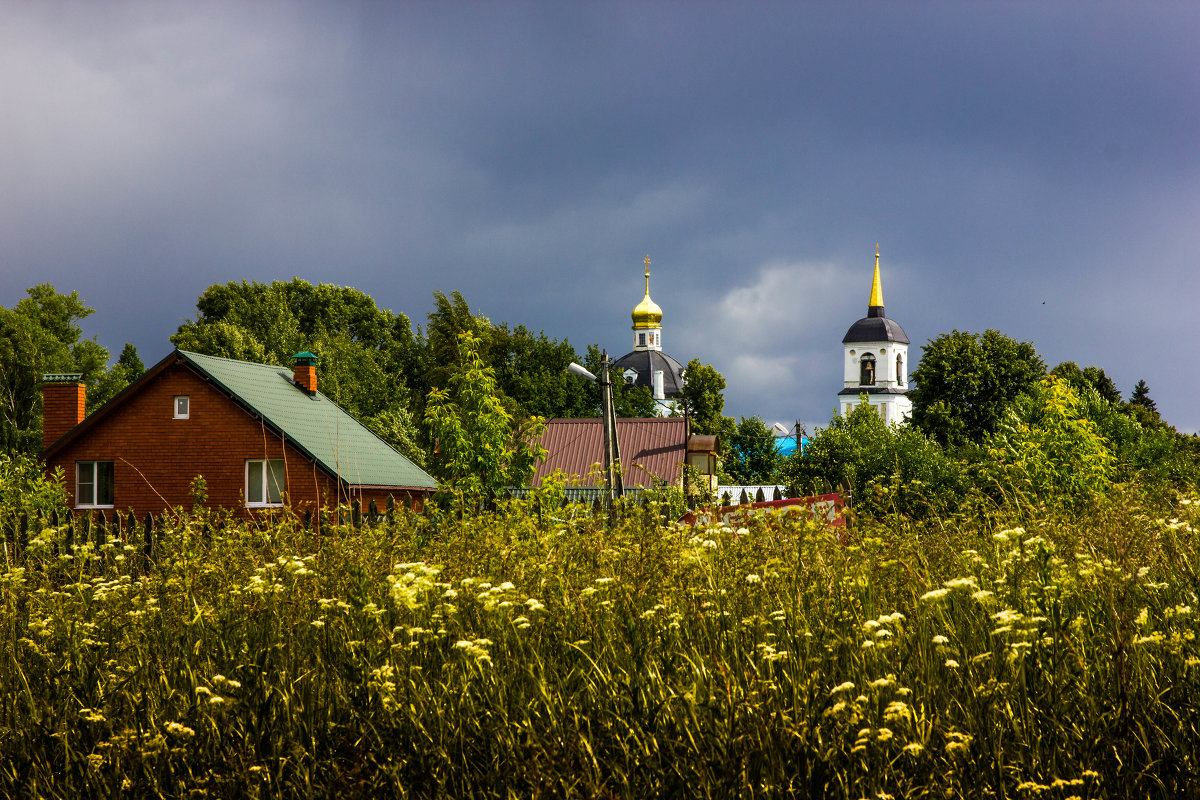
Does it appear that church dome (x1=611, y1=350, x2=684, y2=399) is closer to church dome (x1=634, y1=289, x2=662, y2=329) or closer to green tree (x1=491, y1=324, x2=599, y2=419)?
church dome (x1=634, y1=289, x2=662, y2=329)

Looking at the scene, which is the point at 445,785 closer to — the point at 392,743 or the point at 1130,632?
the point at 392,743

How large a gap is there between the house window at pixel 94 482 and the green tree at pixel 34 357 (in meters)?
18.5

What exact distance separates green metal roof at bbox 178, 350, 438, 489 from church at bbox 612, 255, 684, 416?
68904 mm

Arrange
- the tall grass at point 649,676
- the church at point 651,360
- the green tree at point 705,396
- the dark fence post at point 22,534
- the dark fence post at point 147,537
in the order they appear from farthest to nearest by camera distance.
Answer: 1. the church at point 651,360
2. the green tree at point 705,396
3. the dark fence post at point 147,537
4. the dark fence post at point 22,534
5. the tall grass at point 649,676

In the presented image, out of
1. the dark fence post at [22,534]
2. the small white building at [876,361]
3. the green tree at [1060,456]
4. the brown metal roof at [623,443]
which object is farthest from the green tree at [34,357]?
the small white building at [876,361]

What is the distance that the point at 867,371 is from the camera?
375ft

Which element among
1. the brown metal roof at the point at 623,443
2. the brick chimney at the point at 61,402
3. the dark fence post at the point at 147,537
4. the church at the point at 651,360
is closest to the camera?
the dark fence post at the point at 147,537

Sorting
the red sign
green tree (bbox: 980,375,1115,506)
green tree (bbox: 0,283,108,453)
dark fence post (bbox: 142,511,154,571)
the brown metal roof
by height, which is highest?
green tree (bbox: 0,283,108,453)

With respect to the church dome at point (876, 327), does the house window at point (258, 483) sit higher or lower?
lower

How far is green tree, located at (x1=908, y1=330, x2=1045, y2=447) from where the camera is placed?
45.8m

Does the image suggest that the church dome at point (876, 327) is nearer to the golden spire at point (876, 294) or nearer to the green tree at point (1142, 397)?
Answer: the golden spire at point (876, 294)

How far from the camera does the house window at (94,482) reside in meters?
31.9

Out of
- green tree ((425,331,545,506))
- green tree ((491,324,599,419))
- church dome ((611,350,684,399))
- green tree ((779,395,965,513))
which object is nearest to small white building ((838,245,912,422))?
church dome ((611,350,684,399))

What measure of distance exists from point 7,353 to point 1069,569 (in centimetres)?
5628
